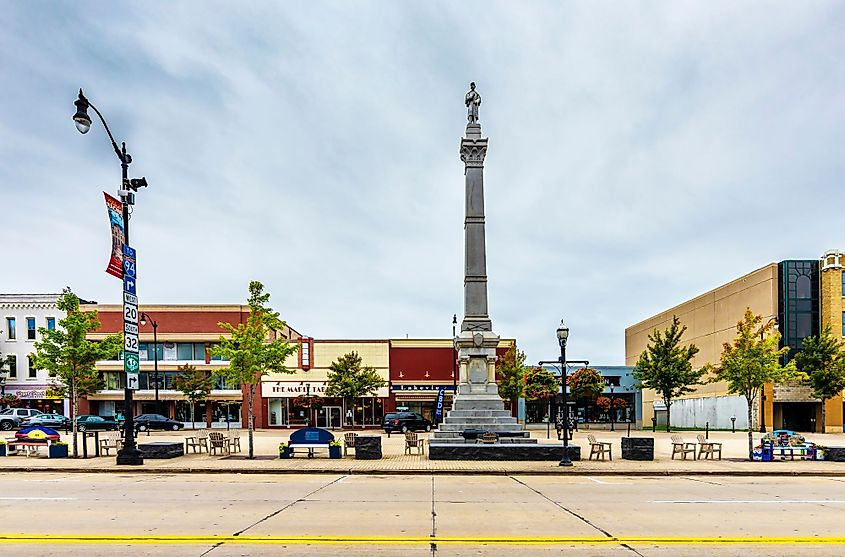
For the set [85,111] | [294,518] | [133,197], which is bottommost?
[294,518]

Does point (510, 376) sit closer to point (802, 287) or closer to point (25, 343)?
point (802, 287)

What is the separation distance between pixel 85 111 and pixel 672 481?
18821 mm

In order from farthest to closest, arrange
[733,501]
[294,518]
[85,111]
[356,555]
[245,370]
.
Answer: [245,370]
[85,111]
[733,501]
[294,518]
[356,555]

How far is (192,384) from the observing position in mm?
47188

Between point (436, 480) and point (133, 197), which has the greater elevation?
point (133, 197)

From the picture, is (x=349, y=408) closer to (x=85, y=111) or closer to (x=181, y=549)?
(x=85, y=111)

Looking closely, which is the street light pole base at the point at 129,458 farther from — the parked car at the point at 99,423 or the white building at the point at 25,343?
the white building at the point at 25,343

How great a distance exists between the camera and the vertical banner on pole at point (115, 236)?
66.4 feet

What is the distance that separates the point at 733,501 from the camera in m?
13.6

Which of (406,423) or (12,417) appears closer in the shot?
(406,423)

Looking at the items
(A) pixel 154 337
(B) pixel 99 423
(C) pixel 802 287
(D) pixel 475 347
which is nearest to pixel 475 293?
(D) pixel 475 347

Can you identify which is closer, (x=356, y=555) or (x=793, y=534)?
(x=356, y=555)

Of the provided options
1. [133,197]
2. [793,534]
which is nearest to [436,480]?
[793,534]

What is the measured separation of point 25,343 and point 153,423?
63.3 ft
